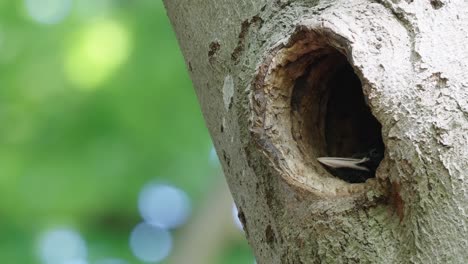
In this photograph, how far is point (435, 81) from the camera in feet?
2.76

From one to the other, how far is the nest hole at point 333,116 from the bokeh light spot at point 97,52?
8.53 feet

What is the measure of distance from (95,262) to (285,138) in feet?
10.7

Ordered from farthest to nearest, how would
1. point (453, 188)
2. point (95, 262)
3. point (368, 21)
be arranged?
point (95, 262), point (368, 21), point (453, 188)

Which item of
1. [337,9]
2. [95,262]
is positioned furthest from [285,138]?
[95,262]

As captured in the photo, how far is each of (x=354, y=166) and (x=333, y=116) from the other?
0.11 metres

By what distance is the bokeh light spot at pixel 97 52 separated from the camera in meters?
3.63

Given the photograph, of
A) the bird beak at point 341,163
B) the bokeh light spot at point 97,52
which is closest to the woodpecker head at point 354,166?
the bird beak at point 341,163

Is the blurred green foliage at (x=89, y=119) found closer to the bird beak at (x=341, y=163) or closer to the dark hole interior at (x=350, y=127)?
the dark hole interior at (x=350, y=127)

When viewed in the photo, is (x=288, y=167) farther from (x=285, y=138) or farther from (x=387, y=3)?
(x=387, y=3)

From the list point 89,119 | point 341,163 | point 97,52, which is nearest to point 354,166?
point 341,163

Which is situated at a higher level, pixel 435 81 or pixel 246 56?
pixel 246 56

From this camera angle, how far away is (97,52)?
3658mm

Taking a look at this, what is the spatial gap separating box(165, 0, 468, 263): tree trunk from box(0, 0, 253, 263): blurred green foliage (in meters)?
2.67

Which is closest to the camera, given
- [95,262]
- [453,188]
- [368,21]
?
[453,188]
